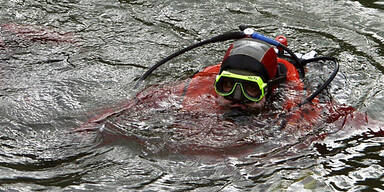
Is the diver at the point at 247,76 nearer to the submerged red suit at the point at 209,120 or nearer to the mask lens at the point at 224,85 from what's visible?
the mask lens at the point at 224,85

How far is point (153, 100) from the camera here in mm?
5453

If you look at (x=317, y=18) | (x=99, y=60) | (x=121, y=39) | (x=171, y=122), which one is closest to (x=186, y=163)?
(x=171, y=122)

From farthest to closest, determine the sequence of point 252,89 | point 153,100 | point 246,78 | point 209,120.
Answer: point 153,100, point 209,120, point 252,89, point 246,78

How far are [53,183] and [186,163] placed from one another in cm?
108

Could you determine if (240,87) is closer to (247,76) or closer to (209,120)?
(247,76)

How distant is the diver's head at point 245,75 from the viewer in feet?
15.5

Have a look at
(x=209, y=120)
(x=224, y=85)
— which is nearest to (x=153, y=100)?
(x=209, y=120)

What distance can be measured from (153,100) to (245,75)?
44.9 inches

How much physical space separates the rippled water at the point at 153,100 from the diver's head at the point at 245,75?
35cm

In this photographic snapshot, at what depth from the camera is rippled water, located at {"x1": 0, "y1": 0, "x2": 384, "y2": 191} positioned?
420cm

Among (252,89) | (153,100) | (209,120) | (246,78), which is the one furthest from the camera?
(153,100)

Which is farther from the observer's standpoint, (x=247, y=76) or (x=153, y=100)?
→ (x=153, y=100)

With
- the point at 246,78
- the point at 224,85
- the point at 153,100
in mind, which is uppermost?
the point at 246,78

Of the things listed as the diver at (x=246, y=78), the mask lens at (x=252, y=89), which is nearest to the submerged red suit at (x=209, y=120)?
the diver at (x=246, y=78)
